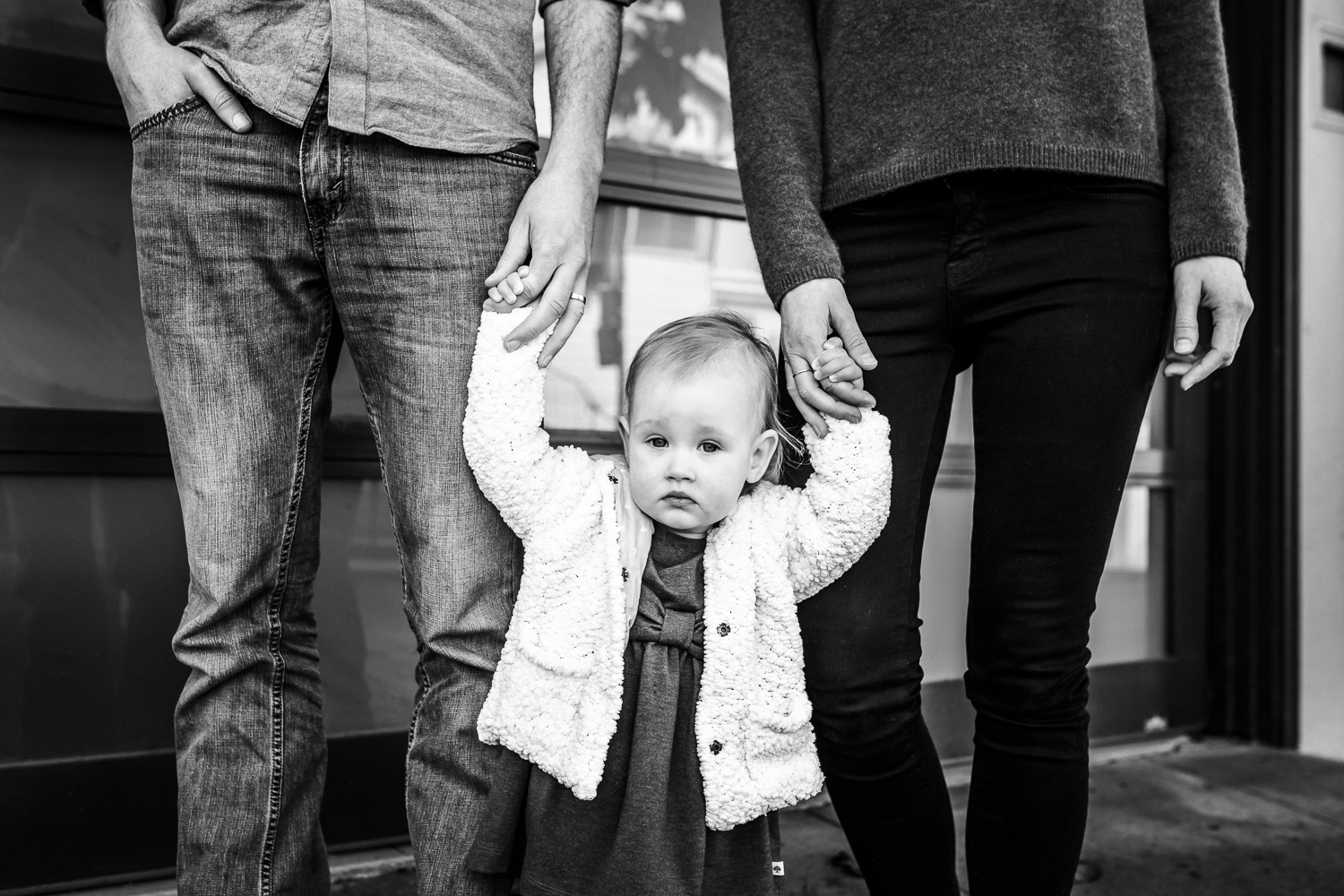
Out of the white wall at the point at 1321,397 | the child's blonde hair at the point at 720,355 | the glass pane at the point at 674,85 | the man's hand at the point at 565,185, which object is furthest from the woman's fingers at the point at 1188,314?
the white wall at the point at 1321,397

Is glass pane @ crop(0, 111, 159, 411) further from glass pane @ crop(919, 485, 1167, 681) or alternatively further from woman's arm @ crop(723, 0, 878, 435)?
glass pane @ crop(919, 485, 1167, 681)

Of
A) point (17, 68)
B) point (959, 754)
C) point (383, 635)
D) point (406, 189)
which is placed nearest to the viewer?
point (406, 189)

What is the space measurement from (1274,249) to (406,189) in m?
2.95

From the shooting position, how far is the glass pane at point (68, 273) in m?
2.13

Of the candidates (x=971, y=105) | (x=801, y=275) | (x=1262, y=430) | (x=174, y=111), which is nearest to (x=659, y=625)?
(x=801, y=275)

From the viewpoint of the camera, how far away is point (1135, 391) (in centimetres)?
151

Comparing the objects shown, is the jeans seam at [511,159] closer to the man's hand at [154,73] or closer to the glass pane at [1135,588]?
the man's hand at [154,73]

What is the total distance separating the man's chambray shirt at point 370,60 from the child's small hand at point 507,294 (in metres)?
0.19

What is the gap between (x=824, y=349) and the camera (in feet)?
4.91

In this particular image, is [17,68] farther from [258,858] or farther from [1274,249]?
[1274,249]

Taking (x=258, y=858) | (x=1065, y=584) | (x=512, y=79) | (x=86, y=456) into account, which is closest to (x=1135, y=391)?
(x=1065, y=584)

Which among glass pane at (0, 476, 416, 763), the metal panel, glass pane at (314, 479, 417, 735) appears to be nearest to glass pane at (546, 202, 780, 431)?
glass pane at (314, 479, 417, 735)

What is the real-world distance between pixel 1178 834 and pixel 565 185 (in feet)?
7.64

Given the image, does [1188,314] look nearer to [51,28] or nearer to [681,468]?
[681,468]
